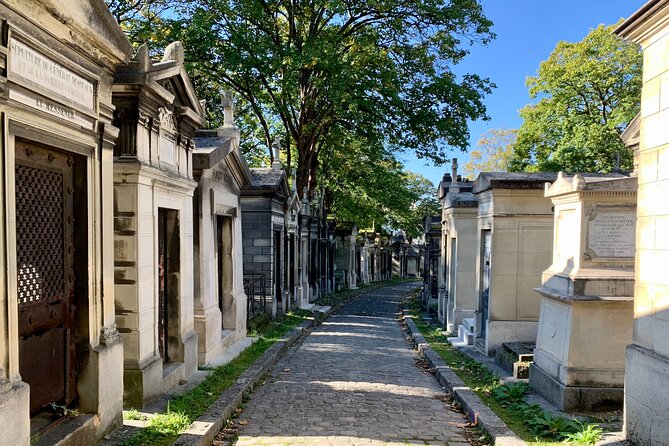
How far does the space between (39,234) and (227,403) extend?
284 centimetres

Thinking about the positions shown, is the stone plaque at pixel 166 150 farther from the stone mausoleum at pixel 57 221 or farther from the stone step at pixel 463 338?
the stone step at pixel 463 338

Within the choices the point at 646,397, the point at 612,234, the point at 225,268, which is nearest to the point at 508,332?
the point at 612,234

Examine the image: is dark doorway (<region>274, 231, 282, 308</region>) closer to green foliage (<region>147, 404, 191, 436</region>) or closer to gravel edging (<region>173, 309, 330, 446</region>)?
gravel edging (<region>173, 309, 330, 446</region>)

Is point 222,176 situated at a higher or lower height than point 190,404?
higher

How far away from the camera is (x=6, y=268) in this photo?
3.21 meters

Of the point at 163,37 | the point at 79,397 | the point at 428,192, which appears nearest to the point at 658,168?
the point at 79,397

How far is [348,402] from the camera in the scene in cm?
620

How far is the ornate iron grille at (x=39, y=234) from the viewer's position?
12.2 feet

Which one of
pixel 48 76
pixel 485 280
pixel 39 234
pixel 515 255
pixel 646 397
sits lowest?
pixel 646 397

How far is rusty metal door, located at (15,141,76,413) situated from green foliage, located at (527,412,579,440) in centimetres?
442

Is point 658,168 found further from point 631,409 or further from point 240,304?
point 240,304

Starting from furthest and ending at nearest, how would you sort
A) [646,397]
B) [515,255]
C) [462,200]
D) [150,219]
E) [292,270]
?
[292,270], [462,200], [515,255], [150,219], [646,397]

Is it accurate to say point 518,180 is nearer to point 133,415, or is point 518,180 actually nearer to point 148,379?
point 148,379

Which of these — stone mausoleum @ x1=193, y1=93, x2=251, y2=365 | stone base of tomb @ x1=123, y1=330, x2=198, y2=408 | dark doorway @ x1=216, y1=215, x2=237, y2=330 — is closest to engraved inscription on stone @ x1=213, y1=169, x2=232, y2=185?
stone mausoleum @ x1=193, y1=93, x2=251, y2=365
